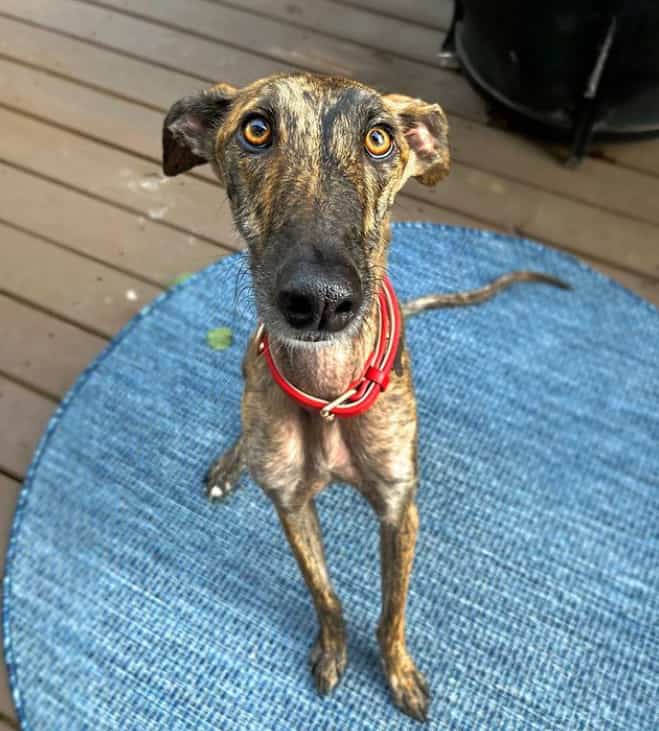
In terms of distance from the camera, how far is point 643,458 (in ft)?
9.18

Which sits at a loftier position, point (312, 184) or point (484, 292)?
point (312, 184)

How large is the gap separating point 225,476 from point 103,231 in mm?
1650

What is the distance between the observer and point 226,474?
2.75 m

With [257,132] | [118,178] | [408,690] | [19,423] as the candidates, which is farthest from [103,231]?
[408,690]

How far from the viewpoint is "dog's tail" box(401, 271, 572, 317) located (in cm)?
305

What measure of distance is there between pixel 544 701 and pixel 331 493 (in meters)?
1.00

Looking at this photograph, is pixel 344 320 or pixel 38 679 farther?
pixel 38 679

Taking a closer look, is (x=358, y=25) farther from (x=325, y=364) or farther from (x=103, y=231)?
(x=325, y=364)

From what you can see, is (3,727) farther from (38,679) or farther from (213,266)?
(213,266)

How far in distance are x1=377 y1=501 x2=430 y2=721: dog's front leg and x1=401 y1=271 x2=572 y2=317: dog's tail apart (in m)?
1.13

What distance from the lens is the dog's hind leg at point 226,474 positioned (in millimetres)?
2748

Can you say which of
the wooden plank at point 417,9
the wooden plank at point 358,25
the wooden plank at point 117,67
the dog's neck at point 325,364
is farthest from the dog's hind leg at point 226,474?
the wooden plank at point 417,9

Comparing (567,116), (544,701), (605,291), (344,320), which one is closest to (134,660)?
(544,701)

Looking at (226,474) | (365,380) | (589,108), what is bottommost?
(226,474)
